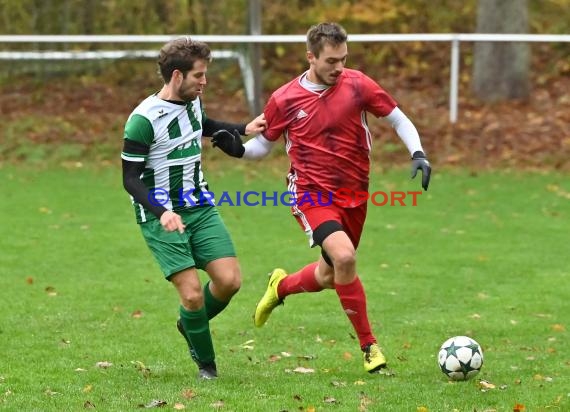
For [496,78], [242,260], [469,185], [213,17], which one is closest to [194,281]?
[242,260]

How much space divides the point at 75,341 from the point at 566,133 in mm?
10853

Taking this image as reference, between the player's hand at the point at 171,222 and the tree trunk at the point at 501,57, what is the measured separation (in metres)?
12.8

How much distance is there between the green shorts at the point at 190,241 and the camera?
6203mm

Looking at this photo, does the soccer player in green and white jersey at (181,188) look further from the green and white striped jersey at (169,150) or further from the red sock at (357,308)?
the red sock at (357,308)

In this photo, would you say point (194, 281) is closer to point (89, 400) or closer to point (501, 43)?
point (89, 400)

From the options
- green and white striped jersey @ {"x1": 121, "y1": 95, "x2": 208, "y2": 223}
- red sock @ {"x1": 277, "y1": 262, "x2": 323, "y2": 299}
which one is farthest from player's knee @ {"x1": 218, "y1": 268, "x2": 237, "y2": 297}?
red sock @ {"x1": 277, "y1": 262, "x2": 323, "y2": 299}

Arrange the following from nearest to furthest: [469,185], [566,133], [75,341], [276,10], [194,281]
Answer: [194,281]
[75,341]
[469,185]
[566,133]
[276,10]

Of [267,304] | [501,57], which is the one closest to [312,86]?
[267,304]

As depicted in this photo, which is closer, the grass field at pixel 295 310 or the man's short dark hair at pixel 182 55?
the grass field at pixel 295 310

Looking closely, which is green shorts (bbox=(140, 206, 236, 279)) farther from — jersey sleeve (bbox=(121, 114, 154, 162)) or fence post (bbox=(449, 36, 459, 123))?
fence post (bbox=(449, 36, 459, 123))

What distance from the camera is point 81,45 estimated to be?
20.1 metres

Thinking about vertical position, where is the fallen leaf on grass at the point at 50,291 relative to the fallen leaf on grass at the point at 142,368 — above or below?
below

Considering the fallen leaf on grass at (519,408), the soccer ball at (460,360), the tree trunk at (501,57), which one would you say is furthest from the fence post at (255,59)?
the fallen leaf on grass at (519,408)

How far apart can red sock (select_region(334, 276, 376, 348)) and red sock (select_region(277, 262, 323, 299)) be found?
65cm
